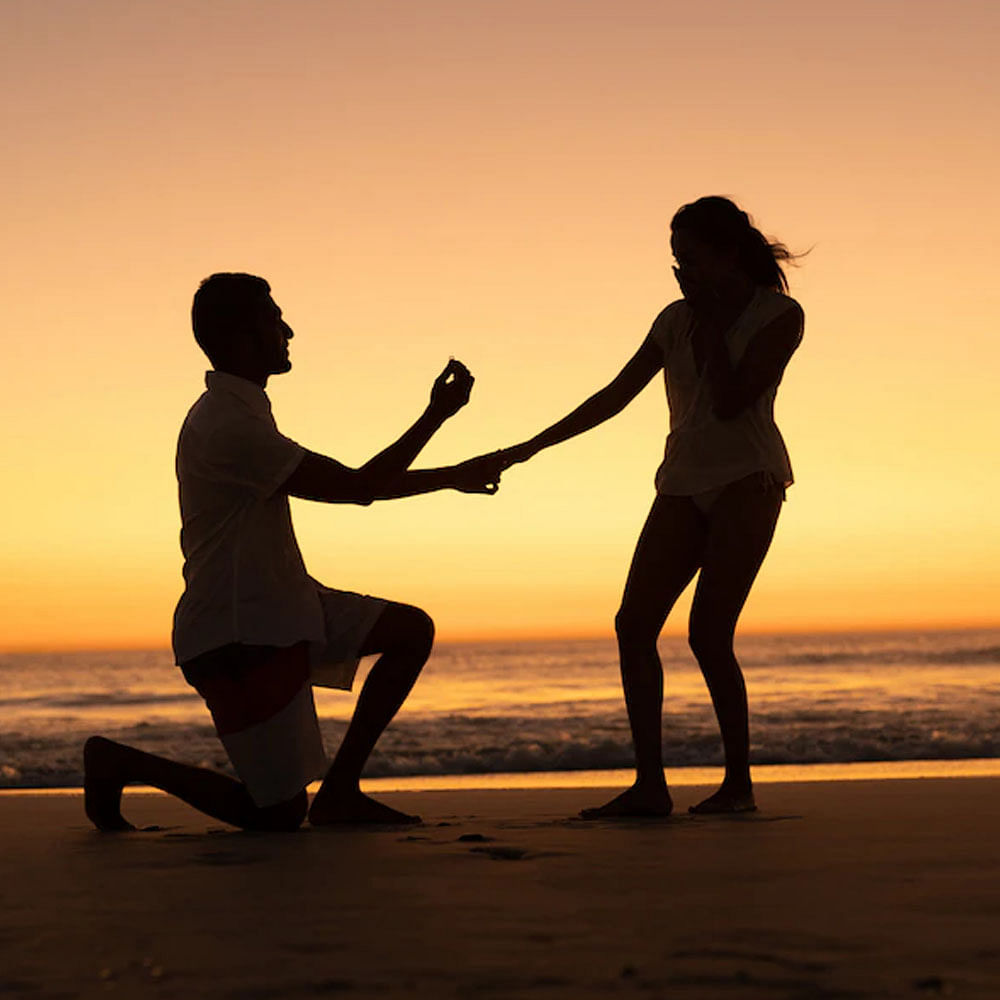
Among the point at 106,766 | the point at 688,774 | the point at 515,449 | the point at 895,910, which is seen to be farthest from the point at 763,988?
the point at 688,774

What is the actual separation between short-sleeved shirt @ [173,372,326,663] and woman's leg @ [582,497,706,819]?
3.66ft

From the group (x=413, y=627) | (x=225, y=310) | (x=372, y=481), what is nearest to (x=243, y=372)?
(x=225, y=310)

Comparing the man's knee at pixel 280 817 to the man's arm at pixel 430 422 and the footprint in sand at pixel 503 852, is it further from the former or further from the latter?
the man's arm at pixel 430 422

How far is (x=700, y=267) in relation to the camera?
5035mm

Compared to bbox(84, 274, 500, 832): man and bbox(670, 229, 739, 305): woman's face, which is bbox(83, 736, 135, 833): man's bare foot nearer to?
bbox(84, 274, 500, 832): man

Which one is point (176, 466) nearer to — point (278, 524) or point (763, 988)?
point (278, 524)

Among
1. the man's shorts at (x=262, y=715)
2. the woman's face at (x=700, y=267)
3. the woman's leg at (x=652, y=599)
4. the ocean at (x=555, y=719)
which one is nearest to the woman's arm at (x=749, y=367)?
the woman's face at (x=700, y=267)

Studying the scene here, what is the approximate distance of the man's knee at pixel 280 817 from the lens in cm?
446

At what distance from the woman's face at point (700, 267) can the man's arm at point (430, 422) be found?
31.9 inches

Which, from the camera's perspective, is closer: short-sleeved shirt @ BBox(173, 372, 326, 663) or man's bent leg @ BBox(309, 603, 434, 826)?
short-sleeved shirt @ BBox(173, 372, 326, 663)

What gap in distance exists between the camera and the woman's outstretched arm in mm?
5355

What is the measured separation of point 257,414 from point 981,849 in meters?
2.41

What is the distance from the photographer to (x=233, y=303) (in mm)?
4625

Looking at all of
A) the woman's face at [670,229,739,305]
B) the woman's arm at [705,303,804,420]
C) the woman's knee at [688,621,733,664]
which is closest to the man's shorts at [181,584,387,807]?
the woman's knee at [688,621,733,664]
